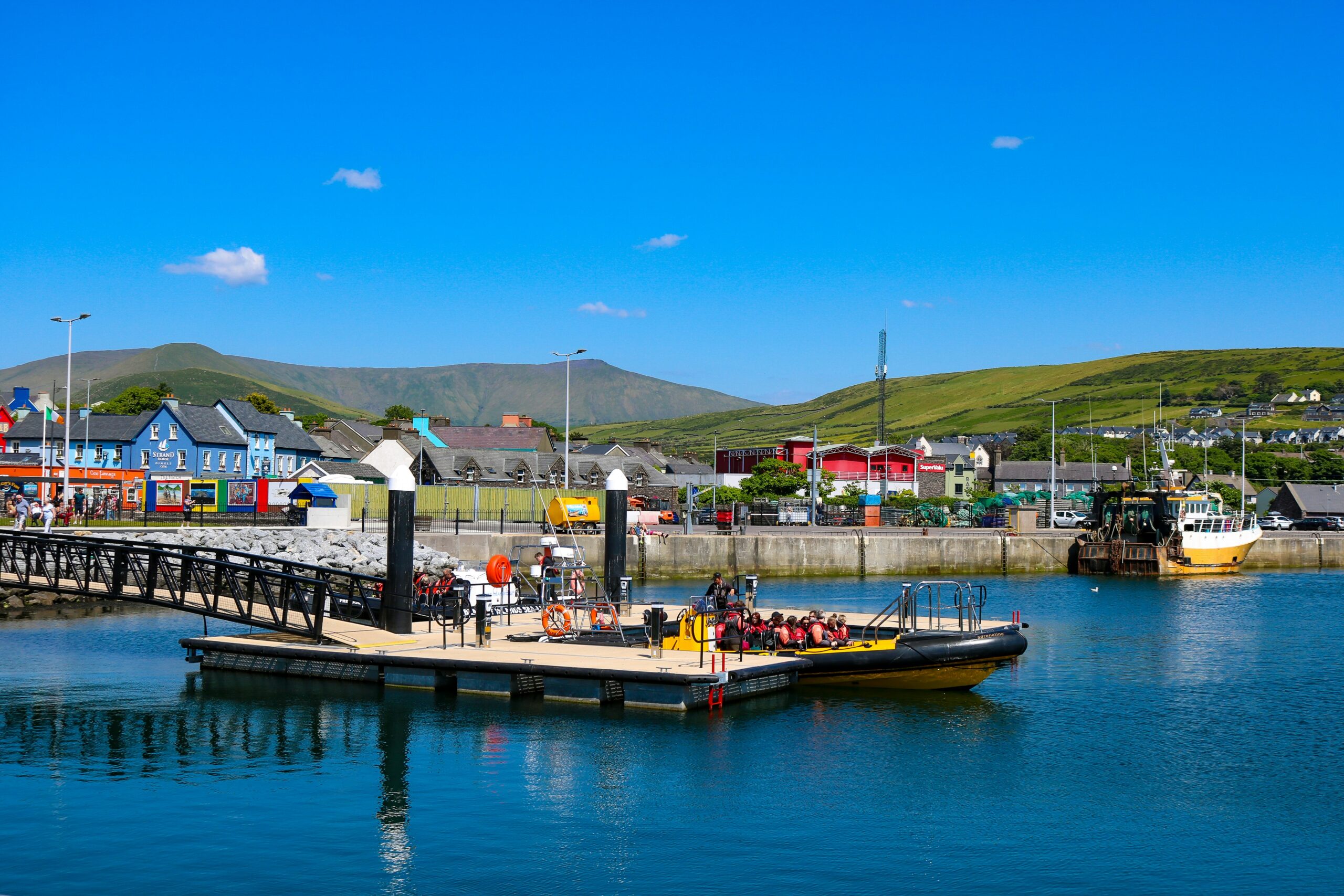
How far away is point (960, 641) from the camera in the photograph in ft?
91.1

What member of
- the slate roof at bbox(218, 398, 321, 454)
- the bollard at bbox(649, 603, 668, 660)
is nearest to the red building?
the slate roof at bbox(218, 398, 321, 454)

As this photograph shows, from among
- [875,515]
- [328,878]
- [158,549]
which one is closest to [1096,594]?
[875,515]

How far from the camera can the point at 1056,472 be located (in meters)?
137

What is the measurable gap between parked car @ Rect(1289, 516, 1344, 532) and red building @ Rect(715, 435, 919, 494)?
39.0 meters

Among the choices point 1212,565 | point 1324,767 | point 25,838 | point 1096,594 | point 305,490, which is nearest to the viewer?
point 25,838

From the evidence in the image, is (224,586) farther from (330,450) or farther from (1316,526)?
(1316,526)

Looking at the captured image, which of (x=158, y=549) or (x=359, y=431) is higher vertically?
(x=359, y=431)

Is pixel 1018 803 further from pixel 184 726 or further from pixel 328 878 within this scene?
pixel 184 726

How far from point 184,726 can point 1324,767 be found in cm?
2276

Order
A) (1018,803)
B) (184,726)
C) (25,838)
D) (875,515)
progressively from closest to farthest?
(25,838)
(1018,803)
(184,726)
(875,515)

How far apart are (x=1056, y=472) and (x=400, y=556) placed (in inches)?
4710

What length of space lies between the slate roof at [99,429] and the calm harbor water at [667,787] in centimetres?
5222

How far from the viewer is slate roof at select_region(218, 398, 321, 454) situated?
289ft

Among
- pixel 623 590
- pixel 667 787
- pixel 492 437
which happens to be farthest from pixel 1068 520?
pixel 667 787
